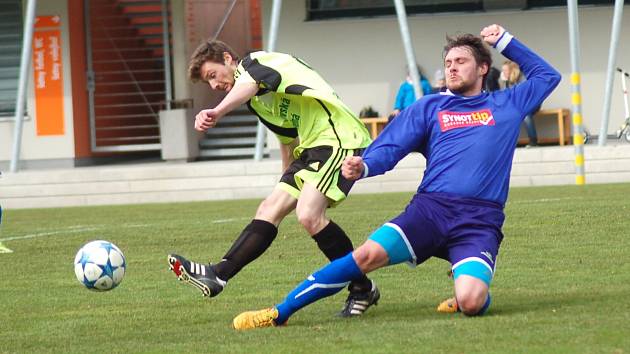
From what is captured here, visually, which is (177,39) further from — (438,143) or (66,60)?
(438,143)

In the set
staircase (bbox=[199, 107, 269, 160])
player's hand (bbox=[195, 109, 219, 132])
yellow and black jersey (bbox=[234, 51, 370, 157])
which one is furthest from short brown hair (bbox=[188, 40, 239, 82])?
staircase (bbox=[199, 107, 269, 160])

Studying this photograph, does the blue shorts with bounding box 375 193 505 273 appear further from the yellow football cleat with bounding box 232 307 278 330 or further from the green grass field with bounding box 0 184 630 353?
the yellow football cleat with bounding box 232 307 278 330

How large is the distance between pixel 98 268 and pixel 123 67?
20668 millimetres

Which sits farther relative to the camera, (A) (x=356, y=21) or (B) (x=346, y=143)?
(A) (x=356, y=21)

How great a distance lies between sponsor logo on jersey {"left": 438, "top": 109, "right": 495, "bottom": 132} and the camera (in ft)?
23.4

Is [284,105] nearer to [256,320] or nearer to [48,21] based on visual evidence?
Result: [256,320]

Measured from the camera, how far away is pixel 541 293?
7945mm

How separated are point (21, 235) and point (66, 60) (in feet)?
39.4

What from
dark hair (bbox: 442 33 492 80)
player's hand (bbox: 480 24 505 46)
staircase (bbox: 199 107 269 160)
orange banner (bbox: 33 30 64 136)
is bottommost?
staircase (bbox: 199 107 269 160)

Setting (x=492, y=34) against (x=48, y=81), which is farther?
(x=48, y=81)

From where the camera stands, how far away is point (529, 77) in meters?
7.32

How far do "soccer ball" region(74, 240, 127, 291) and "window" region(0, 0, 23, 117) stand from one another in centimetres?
1958

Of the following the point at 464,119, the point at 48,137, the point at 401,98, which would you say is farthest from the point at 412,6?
the point at 464,119

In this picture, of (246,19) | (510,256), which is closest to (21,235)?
(510,256)
